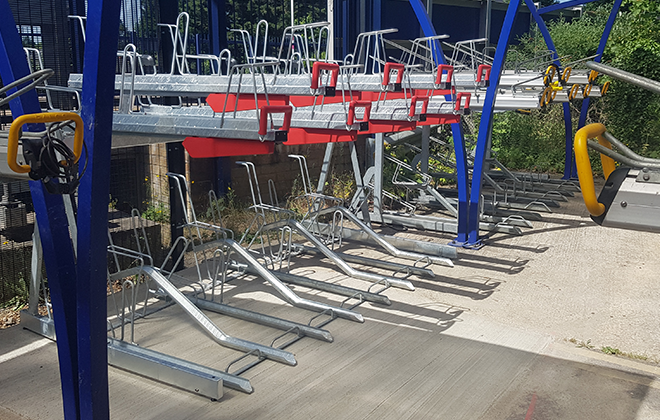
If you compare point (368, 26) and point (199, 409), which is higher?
point (368, 26)

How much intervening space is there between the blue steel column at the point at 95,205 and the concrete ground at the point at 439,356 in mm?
891

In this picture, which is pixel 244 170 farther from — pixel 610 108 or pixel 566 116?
pixel 610 108

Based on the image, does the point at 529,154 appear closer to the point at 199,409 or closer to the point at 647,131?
the point at 647,131

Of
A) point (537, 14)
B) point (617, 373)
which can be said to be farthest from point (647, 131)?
point (617, 373)

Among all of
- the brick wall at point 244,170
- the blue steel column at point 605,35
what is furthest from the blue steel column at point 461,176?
the blue steel column at point 605,35

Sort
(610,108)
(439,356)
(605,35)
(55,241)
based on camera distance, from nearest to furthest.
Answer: (55,241)
(439,356)
(605,35)
(610,108)

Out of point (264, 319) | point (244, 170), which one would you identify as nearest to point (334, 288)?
point (264, 319)

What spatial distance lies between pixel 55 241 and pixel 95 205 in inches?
14.7

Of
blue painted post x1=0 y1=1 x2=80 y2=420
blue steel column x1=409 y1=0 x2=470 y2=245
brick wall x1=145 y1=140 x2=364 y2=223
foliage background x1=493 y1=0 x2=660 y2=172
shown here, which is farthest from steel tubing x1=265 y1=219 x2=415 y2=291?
foliage background x1=493 y1=0 x2=660 y2=172

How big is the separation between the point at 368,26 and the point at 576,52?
20.4ft

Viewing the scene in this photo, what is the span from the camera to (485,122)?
7434mm

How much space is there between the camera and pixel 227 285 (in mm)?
6488

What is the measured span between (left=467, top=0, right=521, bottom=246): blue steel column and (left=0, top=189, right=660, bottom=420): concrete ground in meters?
0.93

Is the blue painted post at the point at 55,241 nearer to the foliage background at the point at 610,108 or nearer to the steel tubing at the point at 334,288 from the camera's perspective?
the steel tubing at the point at 334,288
